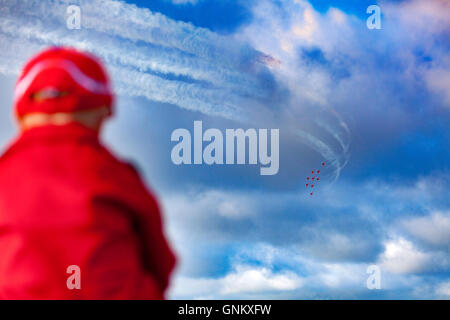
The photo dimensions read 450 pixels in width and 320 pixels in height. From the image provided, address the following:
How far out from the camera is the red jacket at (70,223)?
1680mm

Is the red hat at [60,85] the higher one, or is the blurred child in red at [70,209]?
the red hat at [60,85]

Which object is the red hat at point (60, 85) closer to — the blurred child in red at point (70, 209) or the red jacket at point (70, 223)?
the blurred child in red at point (70, 209)

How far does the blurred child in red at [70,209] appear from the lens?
1685 millimetres

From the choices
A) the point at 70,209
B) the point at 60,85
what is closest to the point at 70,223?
the point at 70,209

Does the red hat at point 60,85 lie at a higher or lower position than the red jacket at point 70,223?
higher

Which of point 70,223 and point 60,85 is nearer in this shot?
point 70,223

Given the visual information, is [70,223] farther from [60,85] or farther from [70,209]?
[60,85]

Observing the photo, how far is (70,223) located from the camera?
5.49ft

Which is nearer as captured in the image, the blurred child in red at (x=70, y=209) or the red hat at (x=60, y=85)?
the blurred child in red at (x=70, y=209)

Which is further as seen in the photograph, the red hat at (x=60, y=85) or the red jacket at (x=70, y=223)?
the red hat at (x=60, y=85)

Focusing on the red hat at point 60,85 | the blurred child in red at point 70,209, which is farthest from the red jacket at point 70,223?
the red hat at point 60,85

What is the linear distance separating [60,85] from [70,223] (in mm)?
492

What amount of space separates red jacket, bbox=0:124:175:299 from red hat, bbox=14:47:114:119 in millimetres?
106
